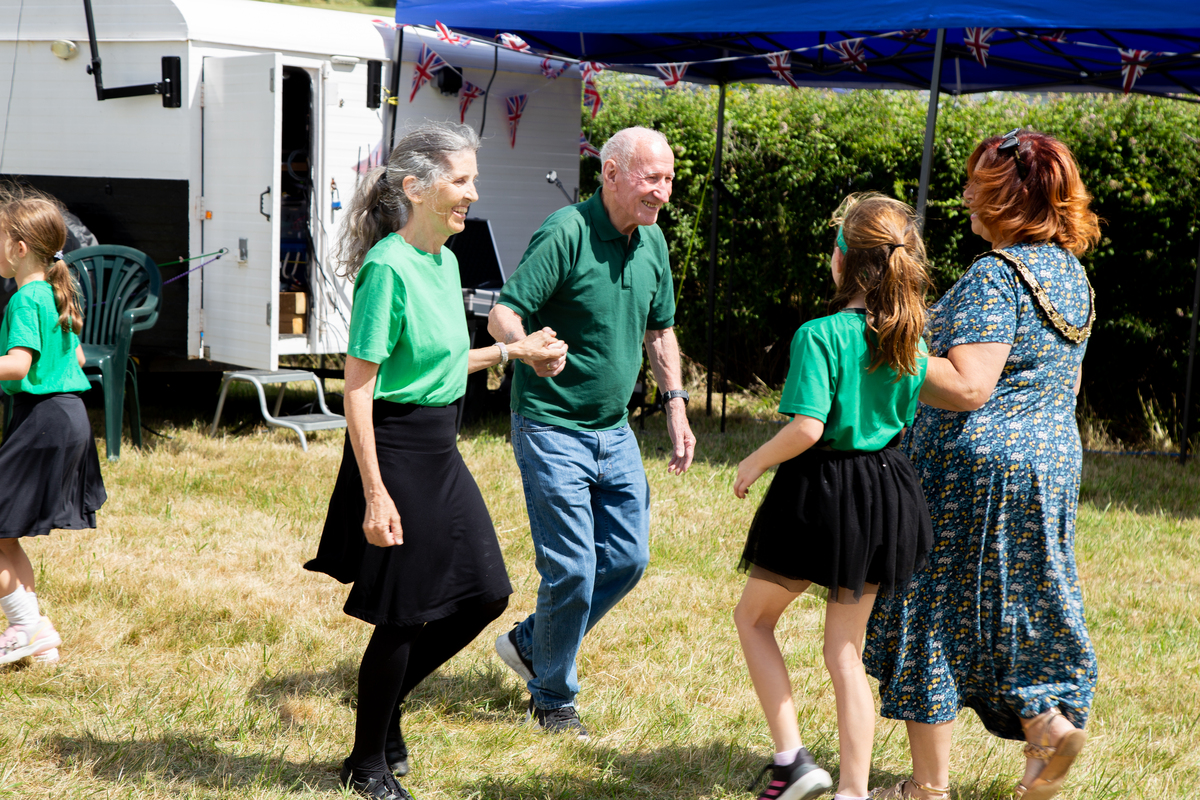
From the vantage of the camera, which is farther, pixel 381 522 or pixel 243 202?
pixel 243 202

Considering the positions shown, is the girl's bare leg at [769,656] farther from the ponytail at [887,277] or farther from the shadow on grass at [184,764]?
the shadow on grass at [184,764]

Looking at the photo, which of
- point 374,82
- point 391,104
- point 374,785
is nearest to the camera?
point 374,785

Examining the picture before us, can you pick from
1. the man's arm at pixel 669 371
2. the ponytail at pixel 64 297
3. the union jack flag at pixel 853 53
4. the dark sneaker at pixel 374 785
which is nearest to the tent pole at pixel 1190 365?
the union jack flag at pixel 853 53

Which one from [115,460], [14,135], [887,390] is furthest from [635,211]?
[14,135]

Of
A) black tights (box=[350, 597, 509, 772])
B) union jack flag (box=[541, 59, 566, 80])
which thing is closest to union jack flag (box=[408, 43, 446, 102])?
union jack flag (box=[541, 59, 566, 80])

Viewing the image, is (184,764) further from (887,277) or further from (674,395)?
(887,277)

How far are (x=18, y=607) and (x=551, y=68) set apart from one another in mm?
5570

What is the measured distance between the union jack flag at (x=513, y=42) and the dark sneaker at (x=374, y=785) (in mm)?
5782

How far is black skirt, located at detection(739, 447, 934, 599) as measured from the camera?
2420 mm

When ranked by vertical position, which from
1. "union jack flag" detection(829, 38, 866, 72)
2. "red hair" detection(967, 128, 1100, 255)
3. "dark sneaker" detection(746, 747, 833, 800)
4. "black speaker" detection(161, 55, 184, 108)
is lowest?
"dark sneaker" detection(746, 747, 833, 800)

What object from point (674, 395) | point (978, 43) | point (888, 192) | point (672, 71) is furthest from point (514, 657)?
point (888, 192)

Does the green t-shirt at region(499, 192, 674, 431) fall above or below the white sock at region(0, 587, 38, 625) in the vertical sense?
above

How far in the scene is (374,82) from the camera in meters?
6.91

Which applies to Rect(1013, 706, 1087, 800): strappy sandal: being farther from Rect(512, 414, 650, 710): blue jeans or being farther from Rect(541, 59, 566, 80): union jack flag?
Rect(541, 59, 566, 80): union jack flag
